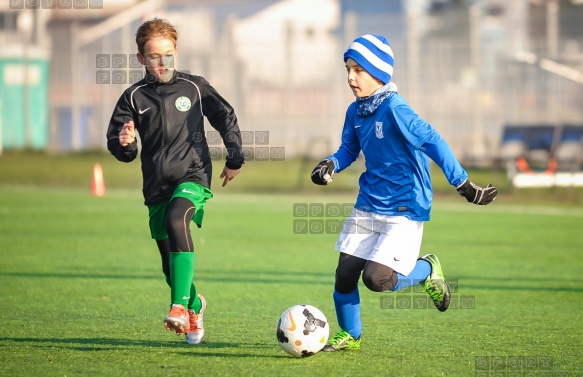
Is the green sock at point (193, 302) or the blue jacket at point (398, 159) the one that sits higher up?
the blue jacket at point (398, 159)

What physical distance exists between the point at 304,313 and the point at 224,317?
1.54 m

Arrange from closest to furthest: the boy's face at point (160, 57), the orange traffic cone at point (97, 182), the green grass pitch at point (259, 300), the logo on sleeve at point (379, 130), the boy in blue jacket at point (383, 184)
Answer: the green grass pitch at point (259, 300)
the boy in blue jacket at point (383, 184)
the logo on sleeve at point (379, 130)
the boy's face at point (160, 57)
the orange traffic cone at point (97, 182)

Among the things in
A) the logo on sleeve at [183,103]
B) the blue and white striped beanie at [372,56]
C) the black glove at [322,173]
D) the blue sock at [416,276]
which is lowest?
the blue sock at [416,276]

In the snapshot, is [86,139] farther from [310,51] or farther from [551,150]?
[551,150]

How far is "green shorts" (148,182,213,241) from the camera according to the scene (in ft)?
19.8

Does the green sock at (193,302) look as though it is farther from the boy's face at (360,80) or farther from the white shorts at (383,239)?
the boy's face at (360,80)

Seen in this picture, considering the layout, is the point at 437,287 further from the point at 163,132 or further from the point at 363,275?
the point at 163,132

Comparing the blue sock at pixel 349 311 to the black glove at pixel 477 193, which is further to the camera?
the blue sock at pixel 349 311

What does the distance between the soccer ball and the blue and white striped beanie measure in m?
1.51

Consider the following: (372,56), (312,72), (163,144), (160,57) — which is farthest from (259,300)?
(312,72)

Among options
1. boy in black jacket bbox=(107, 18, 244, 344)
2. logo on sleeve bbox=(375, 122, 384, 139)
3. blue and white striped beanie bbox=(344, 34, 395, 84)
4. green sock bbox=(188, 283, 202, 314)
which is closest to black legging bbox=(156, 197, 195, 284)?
boy in black jacket bbox=(107, 18, 244, 344)

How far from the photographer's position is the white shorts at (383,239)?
228 inches

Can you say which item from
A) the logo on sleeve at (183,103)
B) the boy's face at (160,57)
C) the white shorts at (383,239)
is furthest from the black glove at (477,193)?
the boy's face at (160,57)

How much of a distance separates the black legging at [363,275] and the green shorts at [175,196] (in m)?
0.96
